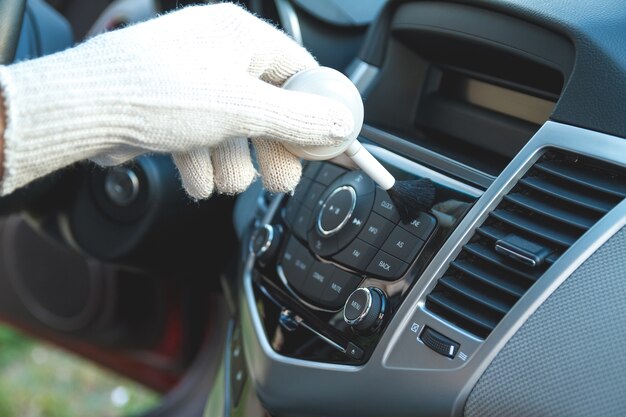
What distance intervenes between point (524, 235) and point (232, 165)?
27cm

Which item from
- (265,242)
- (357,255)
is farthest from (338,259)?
(265,242)

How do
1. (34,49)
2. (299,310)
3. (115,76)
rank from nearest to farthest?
(115,76) → (299,310) → (34,49)

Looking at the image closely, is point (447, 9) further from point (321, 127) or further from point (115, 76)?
point (115, 76)

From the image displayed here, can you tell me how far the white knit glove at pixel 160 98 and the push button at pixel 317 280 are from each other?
203 mm

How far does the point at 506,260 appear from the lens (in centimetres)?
72

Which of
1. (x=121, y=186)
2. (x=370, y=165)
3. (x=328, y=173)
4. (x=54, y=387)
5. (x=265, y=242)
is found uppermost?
(x=370, y=165)

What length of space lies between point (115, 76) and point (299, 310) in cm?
37

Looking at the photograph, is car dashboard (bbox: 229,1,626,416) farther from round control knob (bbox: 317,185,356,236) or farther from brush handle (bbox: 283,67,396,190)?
brush handle (bbox: 283,67,396,190)

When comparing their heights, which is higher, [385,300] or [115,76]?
[115,76]

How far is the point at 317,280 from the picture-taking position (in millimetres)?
892

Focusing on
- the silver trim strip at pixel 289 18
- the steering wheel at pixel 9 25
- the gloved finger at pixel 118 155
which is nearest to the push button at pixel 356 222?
the gloved finger at pixel 118 155

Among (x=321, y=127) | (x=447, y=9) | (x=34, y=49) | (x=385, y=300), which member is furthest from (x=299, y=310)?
(x=34, y=49)

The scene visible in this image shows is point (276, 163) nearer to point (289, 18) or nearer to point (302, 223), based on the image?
point (302, 223)

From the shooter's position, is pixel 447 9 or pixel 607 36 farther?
pixel 447 9
